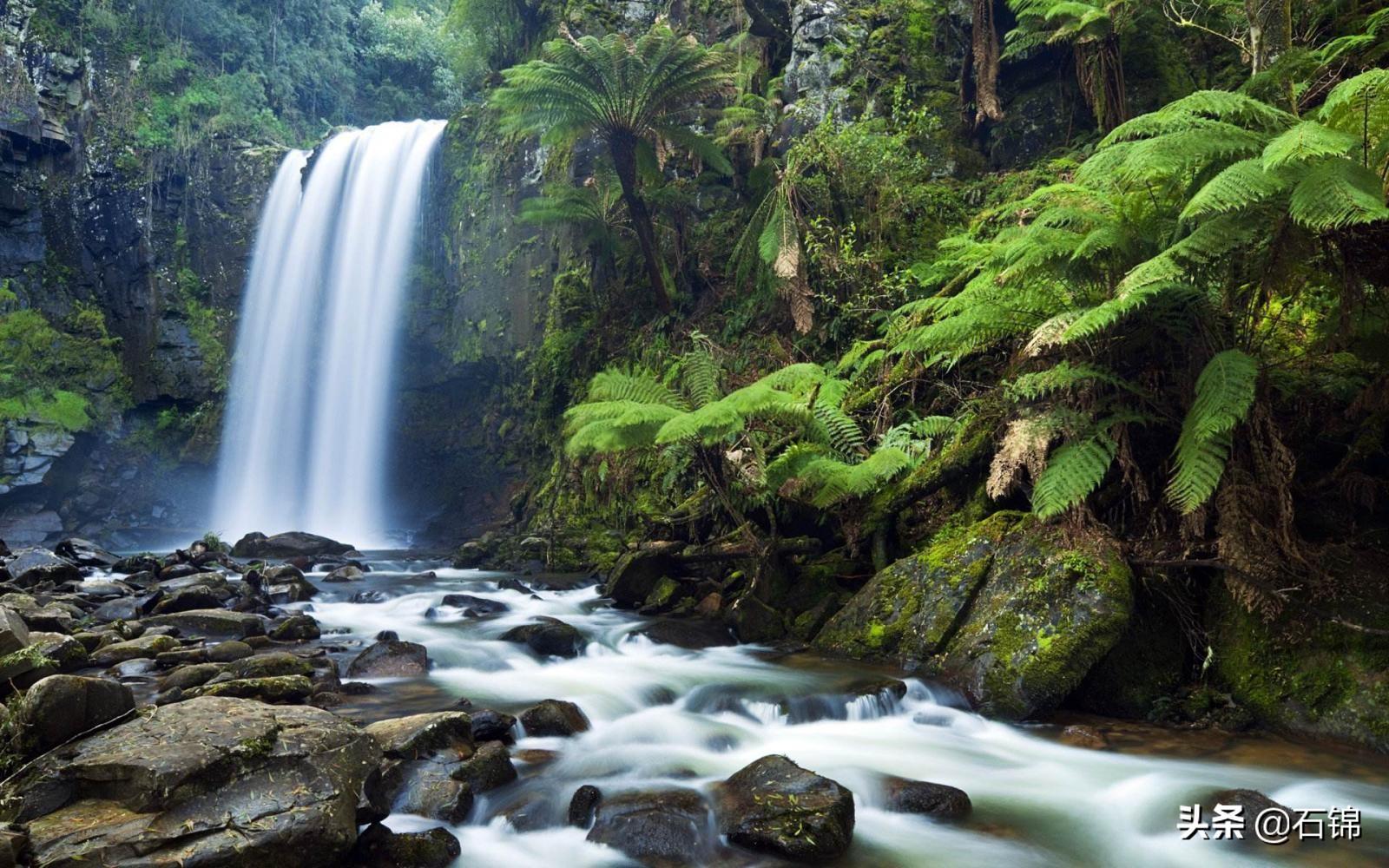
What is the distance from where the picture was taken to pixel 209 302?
18.8 m

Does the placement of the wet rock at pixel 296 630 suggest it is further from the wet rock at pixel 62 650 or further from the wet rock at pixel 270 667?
the wet rock at pixel 62 650

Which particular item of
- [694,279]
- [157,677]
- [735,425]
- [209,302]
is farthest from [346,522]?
[735,425]

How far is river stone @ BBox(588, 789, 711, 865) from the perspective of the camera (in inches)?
125

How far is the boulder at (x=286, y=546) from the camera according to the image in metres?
12.4

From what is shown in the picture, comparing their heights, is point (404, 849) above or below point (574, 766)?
above

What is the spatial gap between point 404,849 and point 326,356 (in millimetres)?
16627

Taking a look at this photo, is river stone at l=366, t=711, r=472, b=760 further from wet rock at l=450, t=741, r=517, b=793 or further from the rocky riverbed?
wet rock at l=450, t=741, r=517, b=793

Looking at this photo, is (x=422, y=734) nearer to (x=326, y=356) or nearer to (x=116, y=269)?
(x=326, y=356)

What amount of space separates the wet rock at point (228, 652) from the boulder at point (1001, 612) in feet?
13.6

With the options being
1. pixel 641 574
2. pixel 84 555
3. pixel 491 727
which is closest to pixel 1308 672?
pixel 491 727

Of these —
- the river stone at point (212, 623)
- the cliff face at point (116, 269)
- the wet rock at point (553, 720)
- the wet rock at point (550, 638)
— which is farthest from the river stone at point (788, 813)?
the cliff face at point (116, 269)

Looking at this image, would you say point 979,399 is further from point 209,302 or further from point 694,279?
point 209,302

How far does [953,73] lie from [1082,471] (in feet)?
24.5

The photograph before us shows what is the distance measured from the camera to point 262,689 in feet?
15.3
